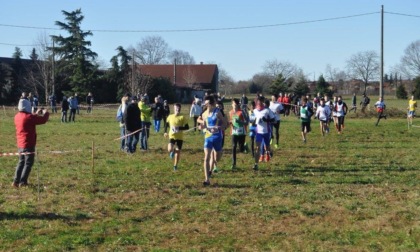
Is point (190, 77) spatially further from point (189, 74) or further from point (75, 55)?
point (75, 55)

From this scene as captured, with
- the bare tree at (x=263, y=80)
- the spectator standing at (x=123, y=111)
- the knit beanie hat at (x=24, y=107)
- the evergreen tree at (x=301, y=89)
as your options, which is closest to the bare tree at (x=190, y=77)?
the bare tree at (x=263, y=80)

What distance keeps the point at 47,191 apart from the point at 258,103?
243 inches

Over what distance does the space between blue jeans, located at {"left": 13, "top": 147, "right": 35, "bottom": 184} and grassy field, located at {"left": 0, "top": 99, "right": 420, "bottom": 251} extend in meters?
0.30

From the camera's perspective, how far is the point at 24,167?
11250 millimetres

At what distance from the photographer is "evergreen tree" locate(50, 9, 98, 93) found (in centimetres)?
6341

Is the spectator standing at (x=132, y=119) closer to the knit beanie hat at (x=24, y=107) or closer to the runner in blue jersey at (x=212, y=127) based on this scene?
the runner in blue jersey at (x=212, y=127)

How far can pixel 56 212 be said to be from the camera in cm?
921

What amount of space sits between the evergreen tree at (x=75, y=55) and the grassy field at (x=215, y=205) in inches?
1905

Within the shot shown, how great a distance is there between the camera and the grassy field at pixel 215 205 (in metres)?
7.63

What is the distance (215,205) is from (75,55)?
5958 centimetres

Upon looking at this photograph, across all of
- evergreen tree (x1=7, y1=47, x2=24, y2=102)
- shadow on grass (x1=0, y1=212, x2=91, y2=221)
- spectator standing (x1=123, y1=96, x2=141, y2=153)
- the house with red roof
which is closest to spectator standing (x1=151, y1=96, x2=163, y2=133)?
spectator standing (x1=123, y1=96, x2=141, y2=153)

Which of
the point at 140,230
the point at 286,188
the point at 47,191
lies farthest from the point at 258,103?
the point at 140,230

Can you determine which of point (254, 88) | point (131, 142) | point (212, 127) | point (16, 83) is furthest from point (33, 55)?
point (212, 127)

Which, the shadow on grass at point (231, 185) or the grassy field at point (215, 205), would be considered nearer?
the grassy field at point (215, 205)
